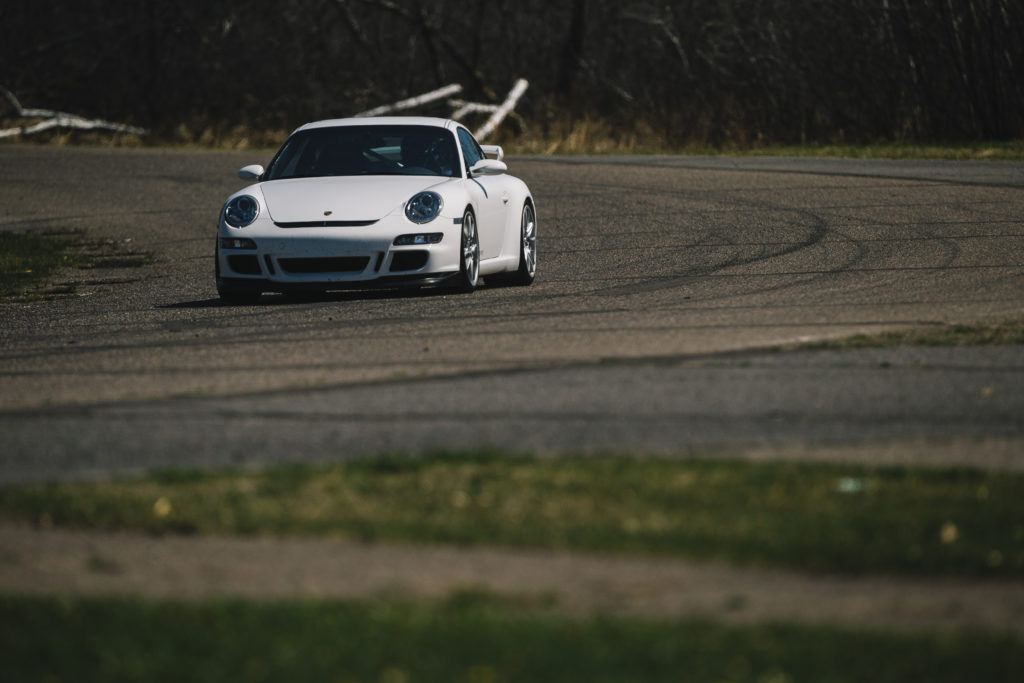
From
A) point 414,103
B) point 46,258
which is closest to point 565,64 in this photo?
point 414,103

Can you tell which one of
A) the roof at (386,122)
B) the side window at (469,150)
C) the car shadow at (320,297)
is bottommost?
the car shadow at (320,297)

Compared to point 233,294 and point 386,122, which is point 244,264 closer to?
point 233,294

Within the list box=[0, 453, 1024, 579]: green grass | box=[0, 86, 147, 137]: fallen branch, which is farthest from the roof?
box=[0, 86, 147, 137]: fallen branch

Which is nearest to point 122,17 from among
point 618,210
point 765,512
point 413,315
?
point 618,210

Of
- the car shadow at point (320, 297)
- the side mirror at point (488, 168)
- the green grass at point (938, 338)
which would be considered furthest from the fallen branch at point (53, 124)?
the green grass at point (938, 338)

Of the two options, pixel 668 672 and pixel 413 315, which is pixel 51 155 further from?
pixel 668 672

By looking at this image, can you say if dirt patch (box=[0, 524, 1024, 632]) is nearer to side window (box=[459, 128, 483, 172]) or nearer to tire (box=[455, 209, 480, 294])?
tire (box=[455, 209, 480, 294])

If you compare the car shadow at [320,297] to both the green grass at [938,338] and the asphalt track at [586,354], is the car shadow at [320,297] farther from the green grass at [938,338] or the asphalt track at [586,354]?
the green grass at [938,338]

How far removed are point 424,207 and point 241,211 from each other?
1449 mm

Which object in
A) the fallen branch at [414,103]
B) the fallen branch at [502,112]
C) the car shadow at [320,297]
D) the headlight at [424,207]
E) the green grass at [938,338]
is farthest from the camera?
the fallen branch at [414,103]

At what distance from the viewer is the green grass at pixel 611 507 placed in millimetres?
4973

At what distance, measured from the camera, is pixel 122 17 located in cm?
4278

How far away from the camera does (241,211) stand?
40.1 ft

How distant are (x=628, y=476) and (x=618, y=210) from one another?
13.4 m
